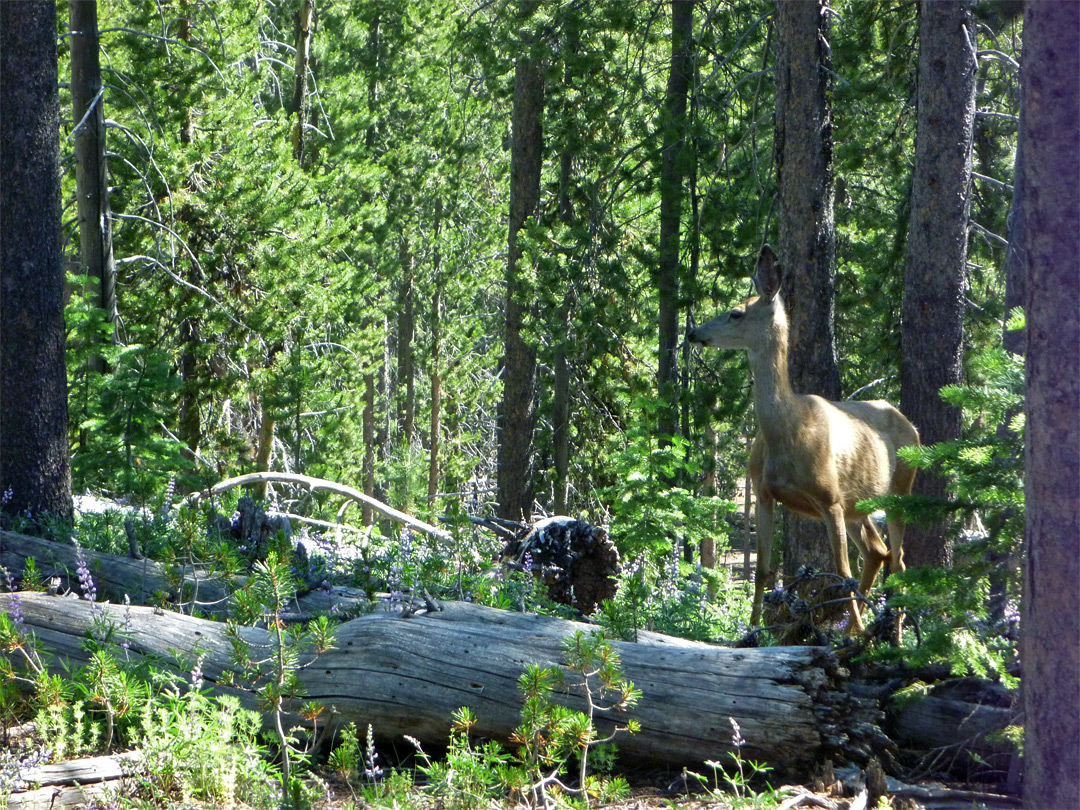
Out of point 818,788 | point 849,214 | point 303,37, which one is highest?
point 303,37

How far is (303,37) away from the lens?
22.6 metres

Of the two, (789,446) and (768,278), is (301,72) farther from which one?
(789,446)

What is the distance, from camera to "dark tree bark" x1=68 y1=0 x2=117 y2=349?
14.1 meters

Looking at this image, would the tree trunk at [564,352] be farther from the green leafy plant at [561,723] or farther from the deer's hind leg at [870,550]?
the green leafy plant at [561,723]

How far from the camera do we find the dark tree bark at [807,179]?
9062 millimetres

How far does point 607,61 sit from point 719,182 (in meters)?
2.31

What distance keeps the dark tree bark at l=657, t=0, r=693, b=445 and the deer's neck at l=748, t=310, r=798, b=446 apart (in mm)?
5094

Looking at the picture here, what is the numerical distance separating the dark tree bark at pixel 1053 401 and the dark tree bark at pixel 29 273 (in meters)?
7.75

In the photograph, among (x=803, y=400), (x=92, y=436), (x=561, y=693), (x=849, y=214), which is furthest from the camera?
(x=849, y=214)

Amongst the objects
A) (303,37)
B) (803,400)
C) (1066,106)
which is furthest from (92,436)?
(303,37)

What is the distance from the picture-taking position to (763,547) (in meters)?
7.95

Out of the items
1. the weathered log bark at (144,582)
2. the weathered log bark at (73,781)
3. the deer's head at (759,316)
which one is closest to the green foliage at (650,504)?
the deer's head at (759,316)

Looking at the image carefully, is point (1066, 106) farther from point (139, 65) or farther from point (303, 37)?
point (303, 37)

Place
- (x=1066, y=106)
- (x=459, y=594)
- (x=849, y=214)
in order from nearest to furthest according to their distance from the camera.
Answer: (x=1066, y=106)
(x=459, y=594)
(x=849, y=214)
